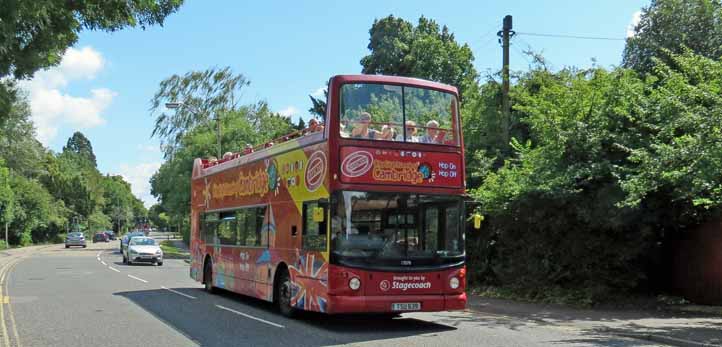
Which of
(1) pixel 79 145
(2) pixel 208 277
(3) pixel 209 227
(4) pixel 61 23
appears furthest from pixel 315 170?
(1) pixel 79 145

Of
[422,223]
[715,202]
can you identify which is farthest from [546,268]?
[422,223]

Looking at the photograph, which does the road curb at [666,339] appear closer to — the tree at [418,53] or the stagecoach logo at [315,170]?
the stagecoach logo at [315,170]

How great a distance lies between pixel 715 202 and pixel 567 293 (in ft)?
14.6

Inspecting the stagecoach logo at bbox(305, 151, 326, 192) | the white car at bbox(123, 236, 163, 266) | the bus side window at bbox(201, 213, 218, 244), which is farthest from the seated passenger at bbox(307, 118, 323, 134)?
the white car at bbox(123, 236, 163, 266)

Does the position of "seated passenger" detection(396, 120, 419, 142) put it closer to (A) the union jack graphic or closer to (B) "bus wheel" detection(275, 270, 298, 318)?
(A) the union jack graphic

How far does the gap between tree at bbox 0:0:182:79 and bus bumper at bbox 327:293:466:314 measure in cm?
515

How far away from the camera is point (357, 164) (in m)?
11.9

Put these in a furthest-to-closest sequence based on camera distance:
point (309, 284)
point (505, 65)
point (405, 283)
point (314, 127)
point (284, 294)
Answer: point (505, 65), point (284, 294), point (314, 127), point (309, 284), point (405, 283)

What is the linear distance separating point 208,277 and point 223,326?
748cm

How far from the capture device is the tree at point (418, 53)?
4422 centimetres

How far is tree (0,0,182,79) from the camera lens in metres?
8.71

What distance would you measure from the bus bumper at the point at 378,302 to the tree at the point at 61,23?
5.15 m

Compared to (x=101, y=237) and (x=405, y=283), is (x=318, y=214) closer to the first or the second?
(x=405, y=283)

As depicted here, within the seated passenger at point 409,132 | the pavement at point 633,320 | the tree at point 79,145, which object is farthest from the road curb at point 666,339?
the tree at point 79,145
